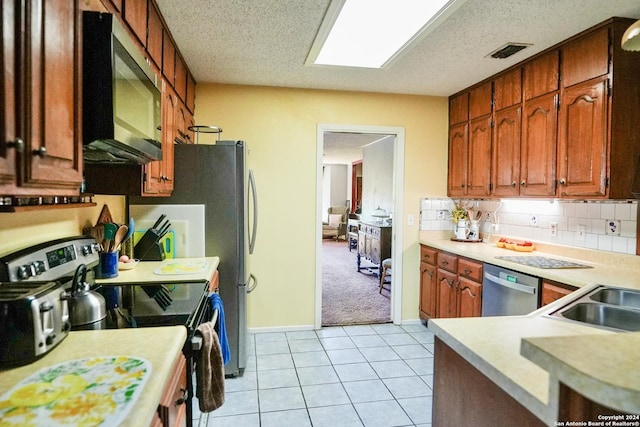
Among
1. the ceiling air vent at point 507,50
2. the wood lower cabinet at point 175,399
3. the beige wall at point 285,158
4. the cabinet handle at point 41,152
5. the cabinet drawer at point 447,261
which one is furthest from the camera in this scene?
the beige wall at point 285,158

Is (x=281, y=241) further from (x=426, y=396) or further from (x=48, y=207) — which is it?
(x=48, y=207)

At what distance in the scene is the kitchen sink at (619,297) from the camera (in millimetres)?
1829

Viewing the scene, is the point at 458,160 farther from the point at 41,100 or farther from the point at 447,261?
the point at 41,100

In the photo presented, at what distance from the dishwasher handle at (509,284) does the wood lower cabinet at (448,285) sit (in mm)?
154

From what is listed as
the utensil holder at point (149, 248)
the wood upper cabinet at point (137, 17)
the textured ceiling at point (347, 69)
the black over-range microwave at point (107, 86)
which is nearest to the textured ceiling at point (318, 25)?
the textured ceiling at point (347, 69)

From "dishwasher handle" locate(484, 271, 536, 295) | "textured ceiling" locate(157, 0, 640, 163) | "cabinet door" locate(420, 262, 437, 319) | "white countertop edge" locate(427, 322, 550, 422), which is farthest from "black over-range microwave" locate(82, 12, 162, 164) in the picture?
"cabinet door" locate(420, 262, 437, 319)

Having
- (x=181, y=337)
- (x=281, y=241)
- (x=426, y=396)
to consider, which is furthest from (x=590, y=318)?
(x=281, y=241)

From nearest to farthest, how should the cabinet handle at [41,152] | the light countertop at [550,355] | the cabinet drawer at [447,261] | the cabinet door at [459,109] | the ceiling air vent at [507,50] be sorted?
1. the light countertop at [550,355]
2. the cabinet handle at [41,152]
3. the ceiling air vent at [507,50]
4. the cabinet drawer at [447,261]
5. the cabinet door at [459,109]

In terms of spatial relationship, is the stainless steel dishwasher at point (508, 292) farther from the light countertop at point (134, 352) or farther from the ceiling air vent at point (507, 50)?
the light countertop at point (134, 352)

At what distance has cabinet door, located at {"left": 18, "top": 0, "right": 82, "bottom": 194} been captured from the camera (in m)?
0.87

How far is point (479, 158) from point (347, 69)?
145 centimetres

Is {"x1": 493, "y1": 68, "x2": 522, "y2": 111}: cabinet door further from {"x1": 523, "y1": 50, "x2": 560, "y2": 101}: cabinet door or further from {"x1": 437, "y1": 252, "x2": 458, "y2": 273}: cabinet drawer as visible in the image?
{"x1": 437, "y1": 252, "x2": 458, "y2": 273}: cabinet drawer

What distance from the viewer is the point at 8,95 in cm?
81

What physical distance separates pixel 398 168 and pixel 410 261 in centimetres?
97
